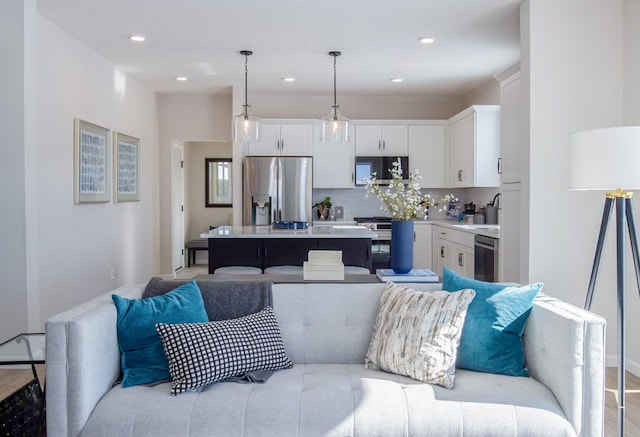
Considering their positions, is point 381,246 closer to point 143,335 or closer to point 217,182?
point 217,182

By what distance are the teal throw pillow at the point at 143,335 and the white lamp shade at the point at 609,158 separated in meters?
1.96

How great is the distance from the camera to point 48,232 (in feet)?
14.3

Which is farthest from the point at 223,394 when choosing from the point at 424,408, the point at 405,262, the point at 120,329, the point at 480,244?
the point at 480,244

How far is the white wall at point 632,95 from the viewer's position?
3.55m

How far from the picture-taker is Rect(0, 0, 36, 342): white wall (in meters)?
3.79

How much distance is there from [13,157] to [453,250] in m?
4.35

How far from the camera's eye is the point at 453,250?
19.6 feet

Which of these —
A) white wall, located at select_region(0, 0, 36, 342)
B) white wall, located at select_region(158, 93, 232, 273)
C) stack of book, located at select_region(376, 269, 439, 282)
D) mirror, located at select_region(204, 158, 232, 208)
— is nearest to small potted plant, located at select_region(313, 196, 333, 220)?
white wall, located at select_region(158, 93, 232, 273)

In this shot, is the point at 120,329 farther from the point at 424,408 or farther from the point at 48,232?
the point at 48,232

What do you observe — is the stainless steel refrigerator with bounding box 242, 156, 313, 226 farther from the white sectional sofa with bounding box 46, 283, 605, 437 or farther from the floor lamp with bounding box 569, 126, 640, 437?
the white sectional sofa with bounding box 46, 283, 605, 437

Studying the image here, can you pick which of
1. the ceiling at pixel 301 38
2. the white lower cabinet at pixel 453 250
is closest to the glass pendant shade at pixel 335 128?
the ceiling at pixel 301 38

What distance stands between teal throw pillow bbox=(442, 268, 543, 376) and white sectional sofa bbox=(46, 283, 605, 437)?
8 cm

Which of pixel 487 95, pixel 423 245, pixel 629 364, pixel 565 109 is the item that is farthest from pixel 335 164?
pixel 629 364

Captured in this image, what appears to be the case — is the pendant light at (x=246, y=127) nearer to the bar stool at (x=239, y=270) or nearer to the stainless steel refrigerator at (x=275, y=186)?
the bar stool at (x=239, y=270)
